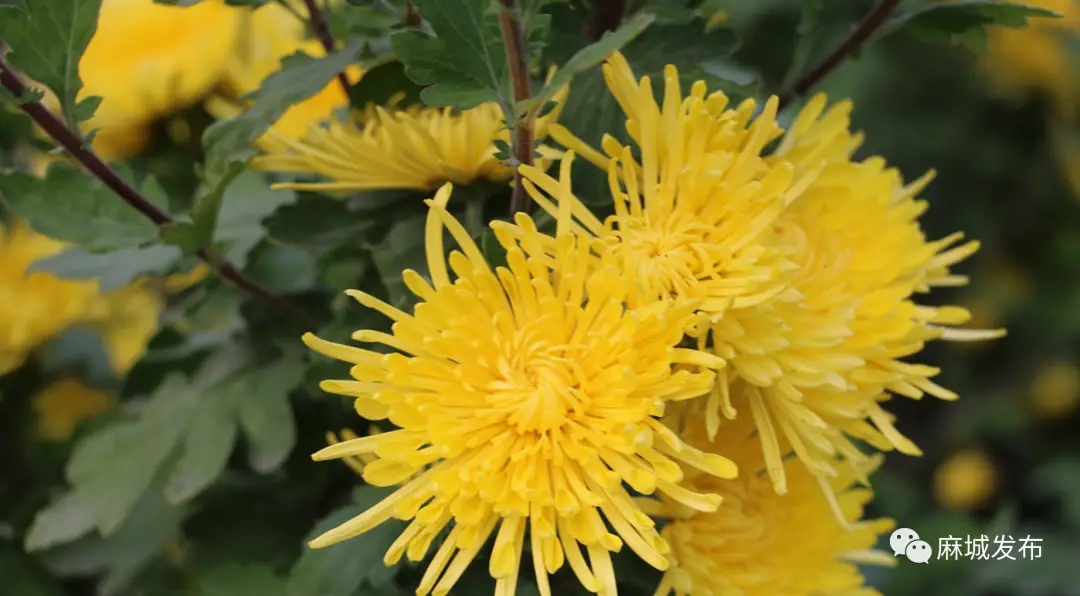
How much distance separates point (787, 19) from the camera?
1.53m

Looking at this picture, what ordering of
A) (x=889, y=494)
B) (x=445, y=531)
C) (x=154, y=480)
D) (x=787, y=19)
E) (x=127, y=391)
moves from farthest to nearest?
1. (x=787, y=19)
2. (x=889, y=494)
3. (x=127, y=391)
4. (x=154, y=480)
5. (x=445, y=531)

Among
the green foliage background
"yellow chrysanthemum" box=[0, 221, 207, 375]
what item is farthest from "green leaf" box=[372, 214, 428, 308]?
"yellow chrysanthemum" box=[0, 221, 207, 375]

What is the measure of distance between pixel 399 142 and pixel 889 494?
3.35 ft

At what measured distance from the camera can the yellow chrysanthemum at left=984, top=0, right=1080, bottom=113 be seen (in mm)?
1495

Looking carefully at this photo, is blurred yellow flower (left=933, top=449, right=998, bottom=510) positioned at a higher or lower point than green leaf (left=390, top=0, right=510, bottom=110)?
lower

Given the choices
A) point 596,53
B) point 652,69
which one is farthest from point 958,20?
point 596,53

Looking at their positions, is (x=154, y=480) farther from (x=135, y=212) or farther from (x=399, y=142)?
(x=399, y=142)

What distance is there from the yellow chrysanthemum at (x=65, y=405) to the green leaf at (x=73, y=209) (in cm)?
38

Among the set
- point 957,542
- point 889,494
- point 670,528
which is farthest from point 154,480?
point 889,494

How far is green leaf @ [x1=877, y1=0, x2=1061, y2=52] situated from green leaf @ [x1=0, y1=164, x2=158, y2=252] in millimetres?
494

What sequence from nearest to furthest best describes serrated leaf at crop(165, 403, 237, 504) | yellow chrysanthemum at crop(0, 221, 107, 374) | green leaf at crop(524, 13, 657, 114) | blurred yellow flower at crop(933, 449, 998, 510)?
green leaf at crop(524, 13, 657, 114), serrated leaf at crop(165, 403, 237, 504), yellow chrysanthemum at crop(0, 221, 107, 374), blurred yellow flower at crop(933, 449, 998, 510)

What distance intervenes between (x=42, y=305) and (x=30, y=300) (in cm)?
1

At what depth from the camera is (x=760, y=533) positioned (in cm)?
52

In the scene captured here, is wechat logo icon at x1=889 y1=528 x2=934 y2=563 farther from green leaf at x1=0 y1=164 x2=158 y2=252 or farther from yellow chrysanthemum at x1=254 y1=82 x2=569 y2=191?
green leaf at x1=0 y1=164 x2=158 y2=252
